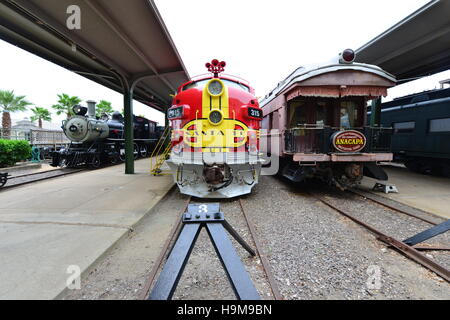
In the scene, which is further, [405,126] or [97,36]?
[405,126]

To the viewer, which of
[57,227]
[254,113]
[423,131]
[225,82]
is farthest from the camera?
[423,131]

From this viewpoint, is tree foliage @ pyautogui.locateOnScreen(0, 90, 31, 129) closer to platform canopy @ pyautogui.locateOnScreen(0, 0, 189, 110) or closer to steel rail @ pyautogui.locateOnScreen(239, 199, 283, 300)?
platform canopy @ pyautogui.locateOnScreen(0, 0, 189, 110)

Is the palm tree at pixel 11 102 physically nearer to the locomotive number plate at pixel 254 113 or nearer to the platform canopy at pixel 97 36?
the platform canopy at pixel 97 36

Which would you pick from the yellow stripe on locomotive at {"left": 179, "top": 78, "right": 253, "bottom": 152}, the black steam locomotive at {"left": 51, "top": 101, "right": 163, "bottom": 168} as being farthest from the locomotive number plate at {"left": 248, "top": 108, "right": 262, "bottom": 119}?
the black steam locomotive at {"left": 51, "top": 101, "right": 163, "bottom": 168}

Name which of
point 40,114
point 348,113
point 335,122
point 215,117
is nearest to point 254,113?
point 215,117

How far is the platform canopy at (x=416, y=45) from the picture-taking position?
247 inches

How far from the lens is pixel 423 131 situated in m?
8.69

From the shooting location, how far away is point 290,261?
104 inches

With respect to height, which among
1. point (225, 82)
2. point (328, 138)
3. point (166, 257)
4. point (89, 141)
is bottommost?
point (166, 257)

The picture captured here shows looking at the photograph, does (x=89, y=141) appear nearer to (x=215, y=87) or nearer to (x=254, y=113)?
(x=215, y=87)

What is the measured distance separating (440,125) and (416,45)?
318 cm

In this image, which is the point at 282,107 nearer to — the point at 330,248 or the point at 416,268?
the point at 330,248

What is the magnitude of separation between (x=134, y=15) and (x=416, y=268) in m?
6.79
